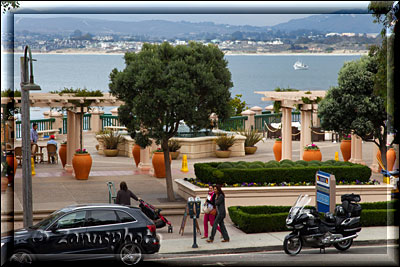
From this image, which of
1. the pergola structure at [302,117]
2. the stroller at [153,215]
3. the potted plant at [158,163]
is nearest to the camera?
the stroller at [153,215]

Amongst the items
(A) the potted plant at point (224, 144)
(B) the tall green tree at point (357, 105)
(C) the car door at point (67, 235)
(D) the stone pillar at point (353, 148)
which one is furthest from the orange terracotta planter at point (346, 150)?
(C) the car door at point (67, 235)

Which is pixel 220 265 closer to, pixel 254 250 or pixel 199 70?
pixel 254 250

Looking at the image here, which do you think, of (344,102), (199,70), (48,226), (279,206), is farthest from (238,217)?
(344,102)

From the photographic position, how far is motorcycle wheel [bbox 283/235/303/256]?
1444 cm

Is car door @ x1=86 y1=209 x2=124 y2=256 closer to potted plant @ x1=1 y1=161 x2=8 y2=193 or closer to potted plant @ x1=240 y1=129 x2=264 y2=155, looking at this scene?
potted plant @ x1=1 y1=161 x2=8 y2=193

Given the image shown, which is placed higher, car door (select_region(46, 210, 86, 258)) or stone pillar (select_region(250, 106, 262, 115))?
stone pillar (select_region(250, 106, 262, 115))

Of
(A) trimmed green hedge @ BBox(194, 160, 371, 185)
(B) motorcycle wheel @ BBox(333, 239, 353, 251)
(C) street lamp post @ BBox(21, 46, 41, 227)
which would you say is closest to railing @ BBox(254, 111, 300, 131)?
(A) trimmed green hedge @ BBox(194, 160, 371, 185)

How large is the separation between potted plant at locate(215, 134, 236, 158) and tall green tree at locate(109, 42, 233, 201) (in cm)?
1012

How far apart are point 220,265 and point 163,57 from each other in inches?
305

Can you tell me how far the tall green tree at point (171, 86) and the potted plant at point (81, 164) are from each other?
4.32m

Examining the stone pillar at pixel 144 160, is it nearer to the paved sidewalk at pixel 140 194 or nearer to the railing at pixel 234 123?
the paved sidewalk at pixel 140 194

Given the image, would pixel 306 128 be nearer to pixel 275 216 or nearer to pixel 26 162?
pixel 275 216

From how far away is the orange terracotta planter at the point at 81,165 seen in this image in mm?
23094

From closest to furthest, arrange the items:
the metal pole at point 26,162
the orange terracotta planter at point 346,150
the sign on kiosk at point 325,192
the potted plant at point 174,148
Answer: the metal pole at point 26,162
the sign on kiosk at point 325,192
the orange terracotta planter at point 346,150
the potted plant at point 174,148
